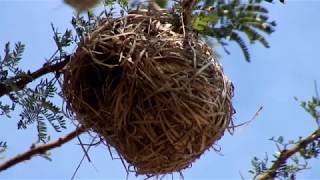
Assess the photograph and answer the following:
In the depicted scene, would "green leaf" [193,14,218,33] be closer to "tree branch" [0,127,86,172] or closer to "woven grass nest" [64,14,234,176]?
"woven grass nest" [64,14,234,176]

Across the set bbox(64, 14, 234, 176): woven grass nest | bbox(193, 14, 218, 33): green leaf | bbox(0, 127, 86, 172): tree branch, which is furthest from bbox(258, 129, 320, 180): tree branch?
bbox(0, 127, 86, 172): tree branch

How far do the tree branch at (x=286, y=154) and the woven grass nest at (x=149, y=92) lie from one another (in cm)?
16

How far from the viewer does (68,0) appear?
2.49 metres

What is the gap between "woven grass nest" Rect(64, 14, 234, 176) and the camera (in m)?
2.21

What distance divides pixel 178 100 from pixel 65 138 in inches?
18.6

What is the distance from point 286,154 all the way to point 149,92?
434 mm

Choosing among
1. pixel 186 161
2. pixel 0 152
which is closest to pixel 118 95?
pixel 186 161

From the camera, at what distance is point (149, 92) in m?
2.20

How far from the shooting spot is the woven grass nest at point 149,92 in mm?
2213

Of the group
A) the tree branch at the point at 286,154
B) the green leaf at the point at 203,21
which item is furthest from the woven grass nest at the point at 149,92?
the tree branch at the point at 286,154

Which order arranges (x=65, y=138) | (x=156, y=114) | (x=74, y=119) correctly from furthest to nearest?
(x=65, y=138)
(x=74, y=119)
(x=156, y=114)

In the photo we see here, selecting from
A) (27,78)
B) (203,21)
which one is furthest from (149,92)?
(27,78)

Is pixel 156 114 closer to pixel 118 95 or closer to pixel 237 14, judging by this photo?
pixel 118 95

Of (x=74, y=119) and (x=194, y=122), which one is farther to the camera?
(x=74, y=119)
